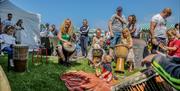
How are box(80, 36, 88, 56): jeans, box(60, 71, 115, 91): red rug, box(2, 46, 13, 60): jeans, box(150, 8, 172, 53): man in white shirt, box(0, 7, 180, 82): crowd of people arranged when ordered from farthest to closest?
box(80, 36, 88, 56): jeans → box(150, 8, 172, 53): man in white shirt → box(2, 46, 13, 60): jeans → box(0, 7, 180, 82): crowd of people → box(60, 71, 115, 91): red rug

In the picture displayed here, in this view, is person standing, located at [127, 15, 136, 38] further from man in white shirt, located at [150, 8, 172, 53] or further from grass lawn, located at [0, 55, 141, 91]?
grass lawn, located at [0, 55, 141, 91]

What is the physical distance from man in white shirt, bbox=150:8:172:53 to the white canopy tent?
1019 cm

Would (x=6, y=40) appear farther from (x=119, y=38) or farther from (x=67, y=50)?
(x=119, y=38)

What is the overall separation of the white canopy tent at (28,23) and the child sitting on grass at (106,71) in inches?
391

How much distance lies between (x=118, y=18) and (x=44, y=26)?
33.5ft

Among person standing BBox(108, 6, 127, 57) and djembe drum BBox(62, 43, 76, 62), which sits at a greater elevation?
person standing BBox(108, 6, 127, 57)

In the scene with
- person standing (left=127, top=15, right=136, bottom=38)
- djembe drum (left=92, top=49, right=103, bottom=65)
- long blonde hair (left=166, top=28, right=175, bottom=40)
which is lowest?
djembe drum (left=92, top=49, right=103, bottom=65)

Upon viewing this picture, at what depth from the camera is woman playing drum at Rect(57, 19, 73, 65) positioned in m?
13.1

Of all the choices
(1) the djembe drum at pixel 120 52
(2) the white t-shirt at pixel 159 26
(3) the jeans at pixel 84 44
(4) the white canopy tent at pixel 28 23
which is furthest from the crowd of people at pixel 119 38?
(4) the white canopy tent at pixel 28 23

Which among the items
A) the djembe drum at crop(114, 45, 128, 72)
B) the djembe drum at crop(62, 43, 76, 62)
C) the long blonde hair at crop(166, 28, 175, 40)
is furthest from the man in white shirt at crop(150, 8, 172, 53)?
the djembe drum at crop(62, 43, 76, 62)

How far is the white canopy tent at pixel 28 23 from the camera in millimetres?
21234

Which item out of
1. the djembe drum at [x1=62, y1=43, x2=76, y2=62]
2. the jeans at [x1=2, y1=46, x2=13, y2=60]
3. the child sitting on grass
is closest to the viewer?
the child sitting on grass

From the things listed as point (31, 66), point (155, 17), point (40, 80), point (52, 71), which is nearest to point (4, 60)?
point (31, 66)

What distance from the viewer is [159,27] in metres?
12.1
